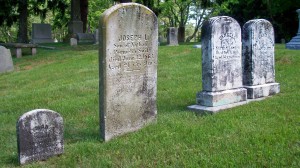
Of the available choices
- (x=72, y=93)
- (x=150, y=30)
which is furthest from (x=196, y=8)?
(x=150, y=30)

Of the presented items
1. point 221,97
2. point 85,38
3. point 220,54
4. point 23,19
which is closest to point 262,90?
point 221,97

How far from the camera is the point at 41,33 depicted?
88.3ft

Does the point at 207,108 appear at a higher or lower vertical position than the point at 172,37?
lower

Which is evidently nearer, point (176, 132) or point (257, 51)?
point (176, 132)

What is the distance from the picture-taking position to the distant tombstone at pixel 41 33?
2658 cm

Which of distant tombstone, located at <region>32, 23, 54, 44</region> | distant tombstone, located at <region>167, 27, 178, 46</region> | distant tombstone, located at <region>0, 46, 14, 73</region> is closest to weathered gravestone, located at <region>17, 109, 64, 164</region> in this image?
distant tombstone, located at <region>0, 46, 14, 73</region>

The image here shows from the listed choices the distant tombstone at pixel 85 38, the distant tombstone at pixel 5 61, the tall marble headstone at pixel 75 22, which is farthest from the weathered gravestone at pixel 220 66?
the tall marble headstone at pixel 75 22

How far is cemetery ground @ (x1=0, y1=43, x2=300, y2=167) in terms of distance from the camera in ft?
15.0

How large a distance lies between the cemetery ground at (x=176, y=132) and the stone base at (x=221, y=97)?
0.97 ft

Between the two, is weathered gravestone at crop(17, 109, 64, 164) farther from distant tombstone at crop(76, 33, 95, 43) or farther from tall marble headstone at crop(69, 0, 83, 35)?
tall marble headstone at crop(69, 0, 83, 35)

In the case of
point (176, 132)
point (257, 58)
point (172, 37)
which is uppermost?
point (172, 37)

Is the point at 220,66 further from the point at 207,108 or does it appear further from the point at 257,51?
the point at 257,51

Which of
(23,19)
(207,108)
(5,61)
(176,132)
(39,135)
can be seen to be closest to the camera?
(39,135)

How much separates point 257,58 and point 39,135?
5.13m
